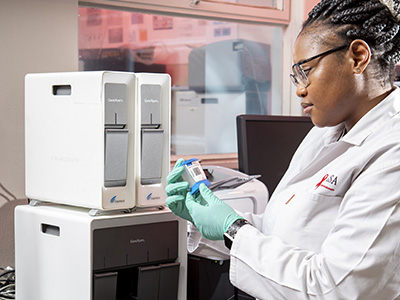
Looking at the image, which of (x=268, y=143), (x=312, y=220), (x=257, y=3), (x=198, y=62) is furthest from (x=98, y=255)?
(x=257, y=3)

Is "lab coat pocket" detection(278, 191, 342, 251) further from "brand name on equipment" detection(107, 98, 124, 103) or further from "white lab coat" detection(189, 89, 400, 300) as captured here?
"brand name on equipment" detection(107, 98, 124, 103)

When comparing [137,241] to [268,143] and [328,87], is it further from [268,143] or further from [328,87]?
[268,143]

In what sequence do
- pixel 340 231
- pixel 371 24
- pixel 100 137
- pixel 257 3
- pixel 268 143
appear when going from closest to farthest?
pixel 340 231, pixel 371 24, pixel 100 137, pixel 268 143, pixel 257 3

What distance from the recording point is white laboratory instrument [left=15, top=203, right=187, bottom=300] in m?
1.22

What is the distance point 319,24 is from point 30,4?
1118 mm

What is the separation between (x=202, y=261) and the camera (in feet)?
5.05

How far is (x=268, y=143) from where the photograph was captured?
6.58 feet

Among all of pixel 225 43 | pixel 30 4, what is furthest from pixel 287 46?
pixel 30 4

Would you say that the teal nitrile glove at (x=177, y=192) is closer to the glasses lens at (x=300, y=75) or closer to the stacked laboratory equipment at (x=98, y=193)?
the stacked laboratory equipment at (x=98, y=193)

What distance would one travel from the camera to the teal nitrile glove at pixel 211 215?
110 cm

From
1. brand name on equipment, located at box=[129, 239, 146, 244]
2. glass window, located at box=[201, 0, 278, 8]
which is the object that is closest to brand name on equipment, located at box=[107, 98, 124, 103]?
brand name on equipment, located at box=[129, 239, 146, 244]

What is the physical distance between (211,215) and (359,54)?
1.44 feet

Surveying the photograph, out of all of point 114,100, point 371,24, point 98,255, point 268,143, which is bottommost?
point 98,255

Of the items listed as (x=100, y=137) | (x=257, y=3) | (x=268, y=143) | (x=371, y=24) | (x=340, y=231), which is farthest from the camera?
(x=257, y=3)
